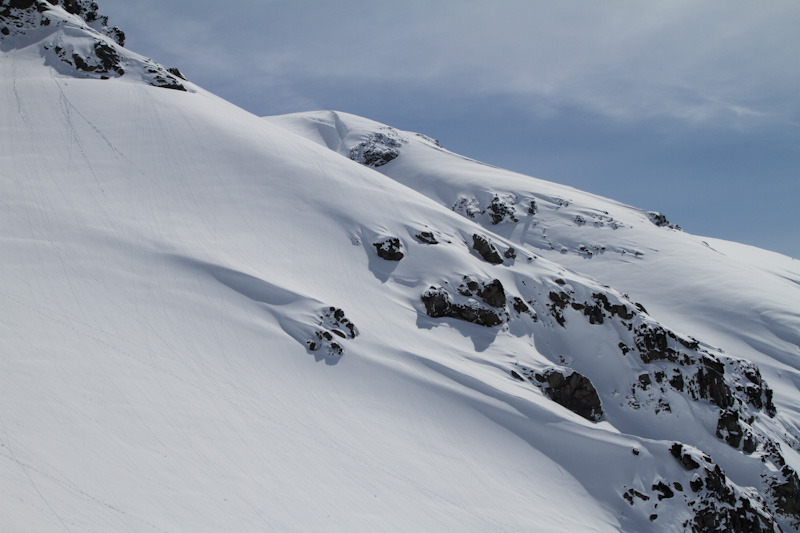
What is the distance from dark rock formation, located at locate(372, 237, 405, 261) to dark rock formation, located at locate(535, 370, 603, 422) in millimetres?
10000

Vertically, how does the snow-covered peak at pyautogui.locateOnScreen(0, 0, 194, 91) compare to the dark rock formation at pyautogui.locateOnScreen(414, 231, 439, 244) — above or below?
above

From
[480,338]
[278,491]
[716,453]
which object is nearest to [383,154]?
[480,338]

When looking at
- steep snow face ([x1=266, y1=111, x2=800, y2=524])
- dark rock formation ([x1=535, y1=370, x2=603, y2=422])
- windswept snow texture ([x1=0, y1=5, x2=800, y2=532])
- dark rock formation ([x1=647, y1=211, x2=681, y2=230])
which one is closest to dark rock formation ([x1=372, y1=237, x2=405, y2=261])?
windswept snow texture ([x1=0, y1=5, x2=800, y2=532])

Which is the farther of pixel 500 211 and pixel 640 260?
pixel 500 211

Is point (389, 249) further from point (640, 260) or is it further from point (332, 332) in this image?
point (640, 260)

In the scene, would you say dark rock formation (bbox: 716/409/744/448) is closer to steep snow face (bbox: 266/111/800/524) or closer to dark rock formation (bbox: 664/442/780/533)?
steep snow face (bbox: 266/111/800/524)

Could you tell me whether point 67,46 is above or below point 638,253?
below

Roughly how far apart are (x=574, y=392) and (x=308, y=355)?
527 inches

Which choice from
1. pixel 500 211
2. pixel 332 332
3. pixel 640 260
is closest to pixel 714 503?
pixel 332 332

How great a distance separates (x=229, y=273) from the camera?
72.2 ft

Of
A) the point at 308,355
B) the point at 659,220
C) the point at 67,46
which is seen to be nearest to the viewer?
the point at 308,355

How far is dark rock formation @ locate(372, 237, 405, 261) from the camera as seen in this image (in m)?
28.1

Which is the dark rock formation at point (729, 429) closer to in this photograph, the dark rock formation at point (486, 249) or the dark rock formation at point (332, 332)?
the dark rock formation at point (486, 249)

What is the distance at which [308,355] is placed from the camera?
789 inches
